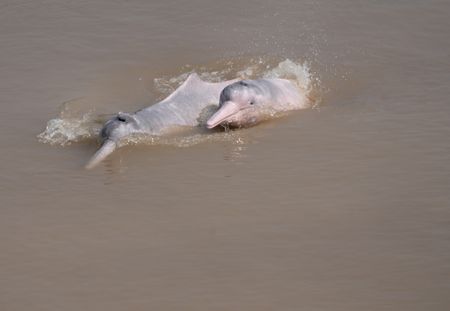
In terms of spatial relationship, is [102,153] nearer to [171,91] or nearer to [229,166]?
[229,166]

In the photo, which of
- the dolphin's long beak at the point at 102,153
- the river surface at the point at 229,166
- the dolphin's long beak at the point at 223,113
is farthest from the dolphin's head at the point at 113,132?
the dolphin's long beak at the point at 223,113

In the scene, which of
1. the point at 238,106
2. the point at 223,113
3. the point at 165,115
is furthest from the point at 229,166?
the point at 165,115

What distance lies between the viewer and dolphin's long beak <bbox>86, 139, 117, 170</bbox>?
29.0 feet

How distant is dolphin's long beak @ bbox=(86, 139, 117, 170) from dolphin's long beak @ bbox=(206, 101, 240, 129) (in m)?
1.11

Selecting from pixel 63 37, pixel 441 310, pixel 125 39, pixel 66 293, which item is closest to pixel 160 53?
pixel 125 39

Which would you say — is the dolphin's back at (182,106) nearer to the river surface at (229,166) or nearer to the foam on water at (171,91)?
the foam on water at (171,91)

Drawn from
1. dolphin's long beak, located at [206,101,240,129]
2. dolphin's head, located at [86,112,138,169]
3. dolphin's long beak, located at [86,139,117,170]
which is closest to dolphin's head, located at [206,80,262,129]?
dolphin's long beak, located at [206,101,240,129]

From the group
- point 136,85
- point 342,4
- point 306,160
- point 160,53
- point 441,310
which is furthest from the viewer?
point 342,4

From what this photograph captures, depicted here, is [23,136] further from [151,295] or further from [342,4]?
[342,4]

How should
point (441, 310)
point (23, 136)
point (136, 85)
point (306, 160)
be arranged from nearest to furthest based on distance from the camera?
1. point (441, 310)
2. point (306, 160)
3. point (23, 136)
4. point (136, 85)

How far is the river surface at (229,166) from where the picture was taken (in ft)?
22.3

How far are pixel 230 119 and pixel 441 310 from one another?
13.1ft

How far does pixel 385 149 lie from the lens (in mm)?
8898

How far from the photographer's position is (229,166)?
873cm
